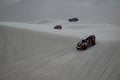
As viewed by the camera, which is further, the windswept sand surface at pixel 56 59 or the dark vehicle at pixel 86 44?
the dark vehicle at pixel 86 44

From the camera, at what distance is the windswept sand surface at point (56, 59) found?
4934 mm

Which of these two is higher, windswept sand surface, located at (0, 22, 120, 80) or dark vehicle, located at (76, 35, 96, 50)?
dark vehicle, located at (76, 35, 96, 50)

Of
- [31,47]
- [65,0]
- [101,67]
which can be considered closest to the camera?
[101,67]

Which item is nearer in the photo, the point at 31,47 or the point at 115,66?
the point at 115,66

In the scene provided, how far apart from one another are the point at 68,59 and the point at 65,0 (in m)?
31.8

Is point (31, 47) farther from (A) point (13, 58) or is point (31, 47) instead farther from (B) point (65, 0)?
(B) point (65, 0)

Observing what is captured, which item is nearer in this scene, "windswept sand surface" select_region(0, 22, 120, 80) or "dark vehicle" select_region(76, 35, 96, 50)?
"windswept sand surface" select_region(0, 22, 120, 80)

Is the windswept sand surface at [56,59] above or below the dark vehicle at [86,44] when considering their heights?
below

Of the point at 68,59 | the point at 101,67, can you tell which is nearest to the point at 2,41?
the point at 68,59

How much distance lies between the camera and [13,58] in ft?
21.6

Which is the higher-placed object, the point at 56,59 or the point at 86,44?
the point at 86,44

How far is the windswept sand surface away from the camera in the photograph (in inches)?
194

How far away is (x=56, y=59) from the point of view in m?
6.20

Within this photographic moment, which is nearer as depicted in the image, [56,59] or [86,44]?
[56,59]
